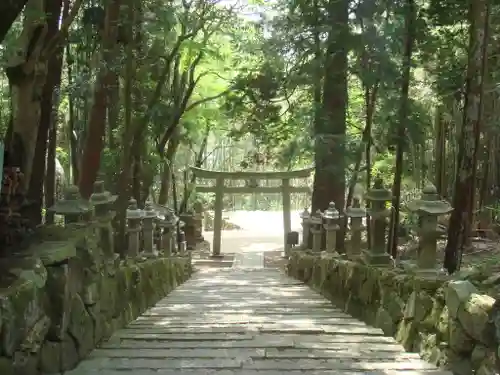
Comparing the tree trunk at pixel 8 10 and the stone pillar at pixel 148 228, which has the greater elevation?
the tree trunk at pixel 8 10

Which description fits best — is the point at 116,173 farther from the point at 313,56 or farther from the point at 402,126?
the point at 402,126

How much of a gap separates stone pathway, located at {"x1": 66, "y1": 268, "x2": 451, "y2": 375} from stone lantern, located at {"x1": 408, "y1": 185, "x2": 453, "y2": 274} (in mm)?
689

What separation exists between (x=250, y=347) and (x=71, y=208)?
69.2 inches

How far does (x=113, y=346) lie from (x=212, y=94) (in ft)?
49.0

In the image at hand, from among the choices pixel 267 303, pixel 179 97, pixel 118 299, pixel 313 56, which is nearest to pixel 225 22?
pixel 179 97

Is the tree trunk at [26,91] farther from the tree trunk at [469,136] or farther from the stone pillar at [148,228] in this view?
the stone pillar at [148,228]

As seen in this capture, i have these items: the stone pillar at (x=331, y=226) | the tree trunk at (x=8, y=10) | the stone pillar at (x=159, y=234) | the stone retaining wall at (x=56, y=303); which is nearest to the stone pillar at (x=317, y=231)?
the stone pillar at (x=331, y=226)

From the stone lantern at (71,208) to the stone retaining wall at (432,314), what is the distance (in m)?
2.58

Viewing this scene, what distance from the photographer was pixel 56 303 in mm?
3766

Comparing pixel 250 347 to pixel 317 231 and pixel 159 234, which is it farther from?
pixel 159 234

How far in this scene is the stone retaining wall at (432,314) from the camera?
10.8 ft

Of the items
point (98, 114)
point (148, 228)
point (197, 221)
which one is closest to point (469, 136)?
point (98, 114)

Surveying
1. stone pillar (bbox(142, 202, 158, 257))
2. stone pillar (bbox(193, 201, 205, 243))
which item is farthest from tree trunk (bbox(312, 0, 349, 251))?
stone pillar (bbox(193, 201, 205, 243))

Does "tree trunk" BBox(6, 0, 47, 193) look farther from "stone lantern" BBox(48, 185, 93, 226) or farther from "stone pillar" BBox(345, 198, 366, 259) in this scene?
"stone pillar" BBox(345, 198, 366, 259)
